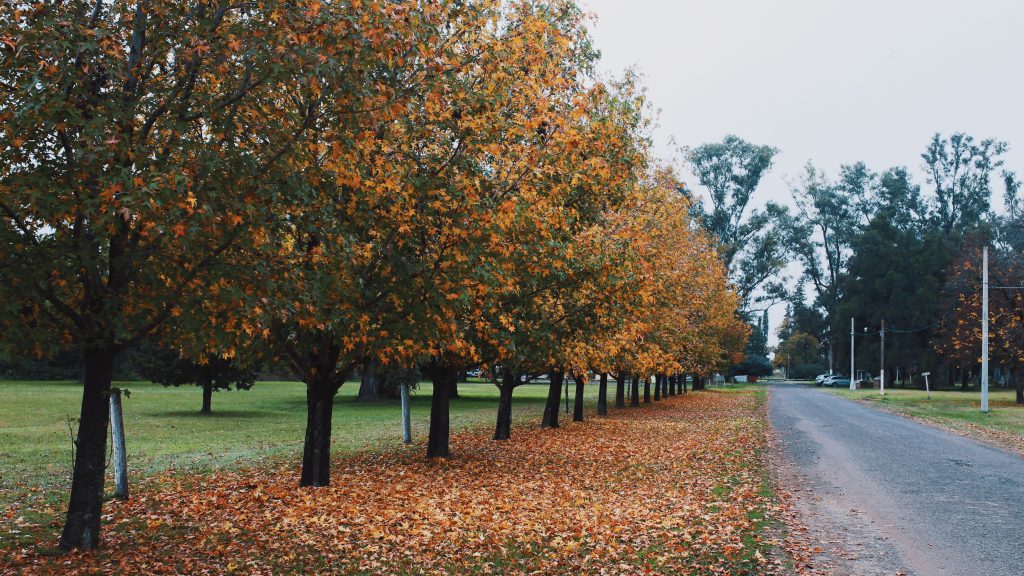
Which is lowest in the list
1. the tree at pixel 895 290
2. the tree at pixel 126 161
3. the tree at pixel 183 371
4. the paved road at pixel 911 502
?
the paved road at pixel 911 502

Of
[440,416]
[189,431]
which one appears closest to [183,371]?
[189,431]

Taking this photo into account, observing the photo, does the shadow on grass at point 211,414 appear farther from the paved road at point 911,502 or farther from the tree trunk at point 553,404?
the paved road at point 911,502

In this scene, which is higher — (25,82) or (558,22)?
(558,22)

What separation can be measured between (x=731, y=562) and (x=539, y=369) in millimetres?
11569

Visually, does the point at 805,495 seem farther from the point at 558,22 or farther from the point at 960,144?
the point at 960,144

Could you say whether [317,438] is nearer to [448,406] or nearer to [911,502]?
[448,406]

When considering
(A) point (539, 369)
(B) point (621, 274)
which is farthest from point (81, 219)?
(A) point (539, 369)

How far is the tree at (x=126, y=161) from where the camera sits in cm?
658

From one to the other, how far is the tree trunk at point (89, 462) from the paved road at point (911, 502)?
7.00m

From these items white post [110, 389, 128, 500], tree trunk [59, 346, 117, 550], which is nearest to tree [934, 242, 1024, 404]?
white post [110, 389, 128, 500]

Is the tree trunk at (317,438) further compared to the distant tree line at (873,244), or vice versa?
the distant tree line at (873,244)

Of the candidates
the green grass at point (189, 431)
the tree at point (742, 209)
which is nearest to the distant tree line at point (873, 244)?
the tree at point (742, 209)

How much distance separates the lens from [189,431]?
24.0 metres

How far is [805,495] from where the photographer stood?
1212 cm
